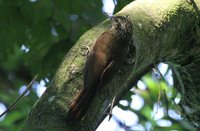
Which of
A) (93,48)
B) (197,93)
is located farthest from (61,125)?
(197,93)

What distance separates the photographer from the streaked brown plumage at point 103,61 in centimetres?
142

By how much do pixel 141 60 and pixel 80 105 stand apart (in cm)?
39

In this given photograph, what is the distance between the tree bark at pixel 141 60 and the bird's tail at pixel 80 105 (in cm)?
2

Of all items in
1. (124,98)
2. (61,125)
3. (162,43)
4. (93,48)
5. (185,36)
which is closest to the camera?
(61,125)

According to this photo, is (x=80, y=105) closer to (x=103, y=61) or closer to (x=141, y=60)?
(x=103, y=61)

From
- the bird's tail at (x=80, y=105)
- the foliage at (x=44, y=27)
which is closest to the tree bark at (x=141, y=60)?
the bird's tail at (x=80, y=105)

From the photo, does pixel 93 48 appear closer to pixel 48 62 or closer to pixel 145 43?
pixel 145 43

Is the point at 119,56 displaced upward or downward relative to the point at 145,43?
downward

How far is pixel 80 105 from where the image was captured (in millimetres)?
1389

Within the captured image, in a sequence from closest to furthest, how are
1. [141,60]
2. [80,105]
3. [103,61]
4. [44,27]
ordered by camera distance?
1. [80,105]
2. [103,61]
3. [141,60]
4. [44,27]

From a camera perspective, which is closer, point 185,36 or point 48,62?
point 185,36

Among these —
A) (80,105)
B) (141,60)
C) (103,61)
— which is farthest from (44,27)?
(80,105)

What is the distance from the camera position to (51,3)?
275 cm

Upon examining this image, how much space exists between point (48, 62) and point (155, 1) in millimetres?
1079
